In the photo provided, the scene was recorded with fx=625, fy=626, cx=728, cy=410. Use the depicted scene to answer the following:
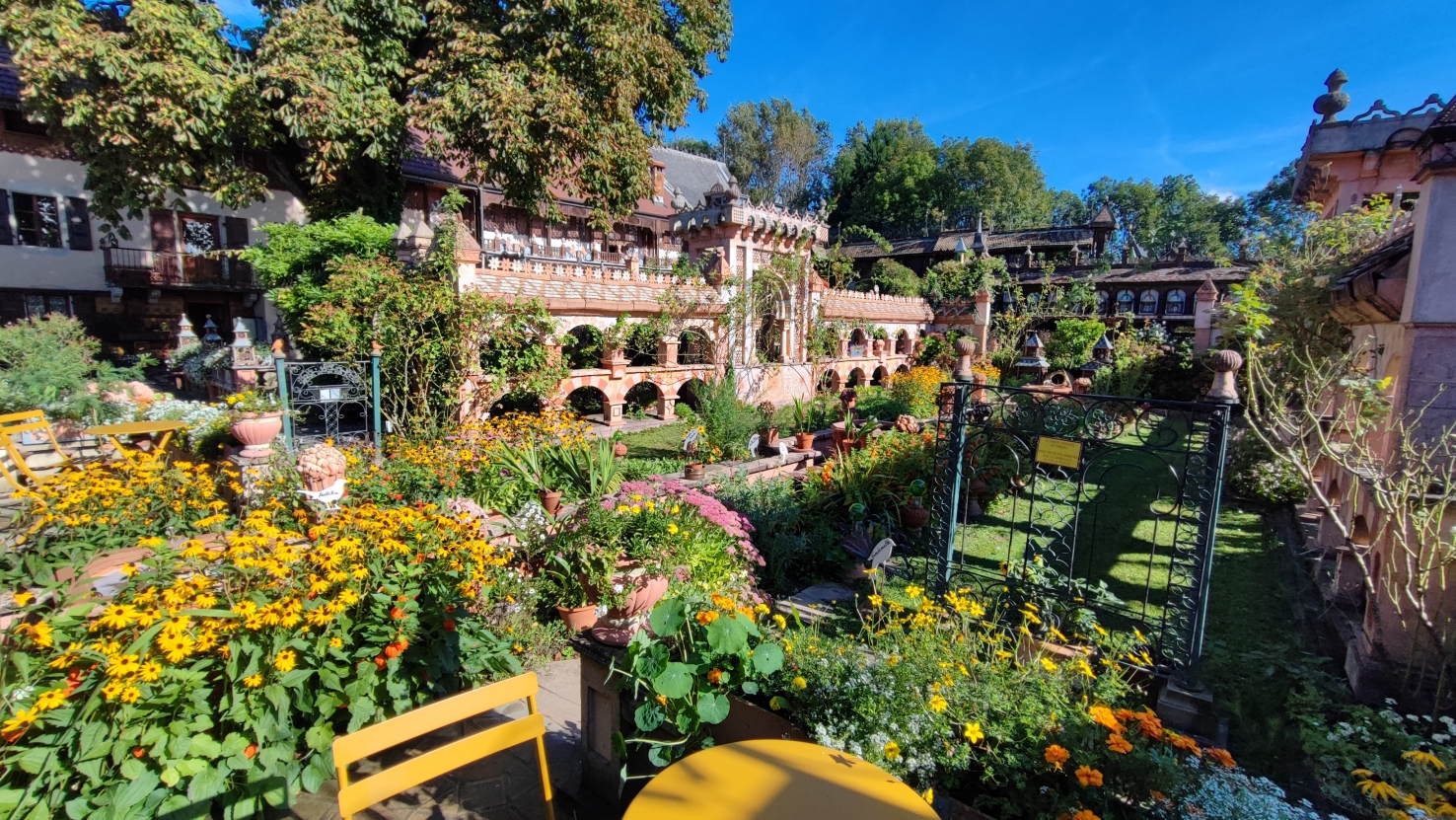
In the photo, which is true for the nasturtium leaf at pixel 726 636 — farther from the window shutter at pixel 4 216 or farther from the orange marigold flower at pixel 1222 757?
the window shutter at pixel 4 216

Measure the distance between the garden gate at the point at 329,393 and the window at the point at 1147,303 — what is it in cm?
2924

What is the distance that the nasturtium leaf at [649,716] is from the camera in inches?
94.6

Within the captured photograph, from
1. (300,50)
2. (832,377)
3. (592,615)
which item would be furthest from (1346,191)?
(300,50)

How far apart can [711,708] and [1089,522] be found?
21.9 ft

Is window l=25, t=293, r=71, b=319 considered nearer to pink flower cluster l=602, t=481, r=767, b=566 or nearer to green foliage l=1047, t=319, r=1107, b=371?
pink flower cluster l=602, t=481, r=767, b=566

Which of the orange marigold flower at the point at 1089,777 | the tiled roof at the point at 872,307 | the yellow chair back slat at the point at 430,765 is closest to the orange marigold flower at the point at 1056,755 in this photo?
the orange marigold flower at the point at 1089,777

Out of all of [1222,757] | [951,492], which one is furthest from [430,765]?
[951,492]

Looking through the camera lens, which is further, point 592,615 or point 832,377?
point 832,377

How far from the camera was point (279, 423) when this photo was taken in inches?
257

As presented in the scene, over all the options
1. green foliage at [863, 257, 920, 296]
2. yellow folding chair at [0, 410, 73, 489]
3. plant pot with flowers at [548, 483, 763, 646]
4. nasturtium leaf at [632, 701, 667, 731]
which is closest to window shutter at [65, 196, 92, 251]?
yellow folding chair at [0, 410, 73, 489]

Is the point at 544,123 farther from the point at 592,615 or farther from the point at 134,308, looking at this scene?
the point at 134,308

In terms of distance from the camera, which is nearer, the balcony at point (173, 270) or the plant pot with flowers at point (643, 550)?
the plant pot with flowers at point (643, 550)

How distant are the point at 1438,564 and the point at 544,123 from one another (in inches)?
500

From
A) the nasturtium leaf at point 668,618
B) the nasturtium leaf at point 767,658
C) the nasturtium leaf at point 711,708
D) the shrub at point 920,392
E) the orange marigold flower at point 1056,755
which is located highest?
the shrub at point 920,392
